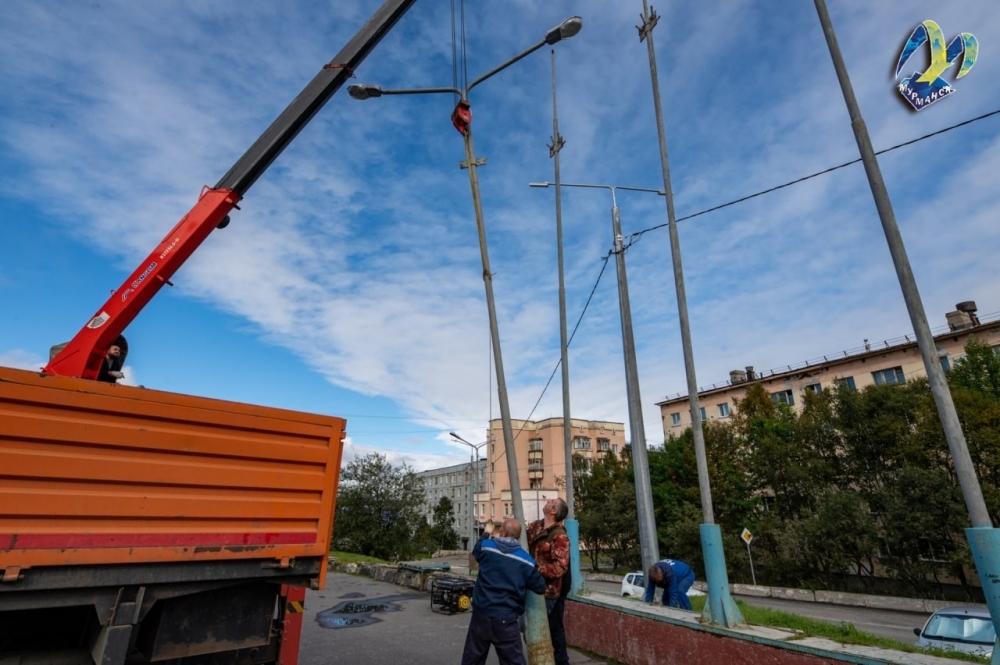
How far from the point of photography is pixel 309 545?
4219 mm

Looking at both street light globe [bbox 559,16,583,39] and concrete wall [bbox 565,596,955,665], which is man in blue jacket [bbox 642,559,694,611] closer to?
concrete wall [bbox 565,596,955,665]

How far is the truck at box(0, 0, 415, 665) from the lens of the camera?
10.4ft

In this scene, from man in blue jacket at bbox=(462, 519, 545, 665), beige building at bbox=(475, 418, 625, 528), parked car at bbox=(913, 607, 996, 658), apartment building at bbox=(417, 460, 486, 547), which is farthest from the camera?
apartment building at bbox=(417, 460, 486, 547)

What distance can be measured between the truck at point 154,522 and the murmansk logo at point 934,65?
22.6 ft

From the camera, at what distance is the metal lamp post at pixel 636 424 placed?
29.0 feet

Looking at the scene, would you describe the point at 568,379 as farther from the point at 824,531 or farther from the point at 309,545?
the point at 824,531

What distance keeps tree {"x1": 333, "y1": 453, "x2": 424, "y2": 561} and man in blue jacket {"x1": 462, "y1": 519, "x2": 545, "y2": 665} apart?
32.4 metres

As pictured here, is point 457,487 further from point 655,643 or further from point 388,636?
point 655,643

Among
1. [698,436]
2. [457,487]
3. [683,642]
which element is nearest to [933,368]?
[698,436]

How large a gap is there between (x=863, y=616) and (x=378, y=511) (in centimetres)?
2691

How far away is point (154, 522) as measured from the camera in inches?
139

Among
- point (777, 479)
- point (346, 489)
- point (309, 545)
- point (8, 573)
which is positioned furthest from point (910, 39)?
point (346, 489)

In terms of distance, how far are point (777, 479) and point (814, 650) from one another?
28.7m

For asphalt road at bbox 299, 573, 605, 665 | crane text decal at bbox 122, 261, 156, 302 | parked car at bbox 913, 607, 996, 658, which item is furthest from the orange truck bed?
parked car at bbox 913, 607, 996, 658
